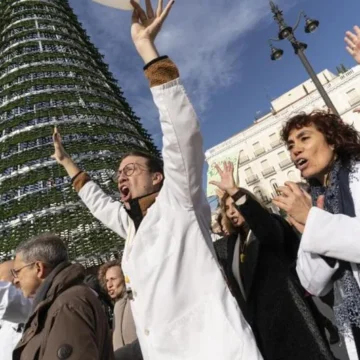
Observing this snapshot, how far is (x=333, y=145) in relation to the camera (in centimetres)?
214

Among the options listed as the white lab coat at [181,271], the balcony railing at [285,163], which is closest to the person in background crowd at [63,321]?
the white lab coat at [181,271]

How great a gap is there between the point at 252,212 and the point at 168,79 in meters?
1.33

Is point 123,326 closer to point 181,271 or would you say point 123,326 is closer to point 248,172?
point 181,271

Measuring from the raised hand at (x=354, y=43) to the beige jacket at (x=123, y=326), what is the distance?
9.71 ft

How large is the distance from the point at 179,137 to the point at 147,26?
2.56 ft

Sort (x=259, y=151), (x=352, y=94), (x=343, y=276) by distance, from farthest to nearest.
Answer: (x=259, y=151), (x=352, y=94), (x=343, y=276)

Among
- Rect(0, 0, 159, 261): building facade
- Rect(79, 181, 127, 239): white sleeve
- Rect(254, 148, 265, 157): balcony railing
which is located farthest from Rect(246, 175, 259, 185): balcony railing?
Rect(79, 181, 127, 239): white sleeve

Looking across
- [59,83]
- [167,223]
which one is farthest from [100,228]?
[167,223]

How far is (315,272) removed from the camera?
1.91m

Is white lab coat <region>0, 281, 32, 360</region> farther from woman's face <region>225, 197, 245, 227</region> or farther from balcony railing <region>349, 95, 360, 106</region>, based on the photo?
balcony railing <region>349, 95, 360, 106</region>

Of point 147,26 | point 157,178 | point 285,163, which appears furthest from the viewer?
point 285,163

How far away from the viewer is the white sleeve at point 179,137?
5.65 ft

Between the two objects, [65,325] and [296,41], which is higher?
[296,41]

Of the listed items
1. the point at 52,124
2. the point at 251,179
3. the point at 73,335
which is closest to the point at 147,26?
the point at 73,335
